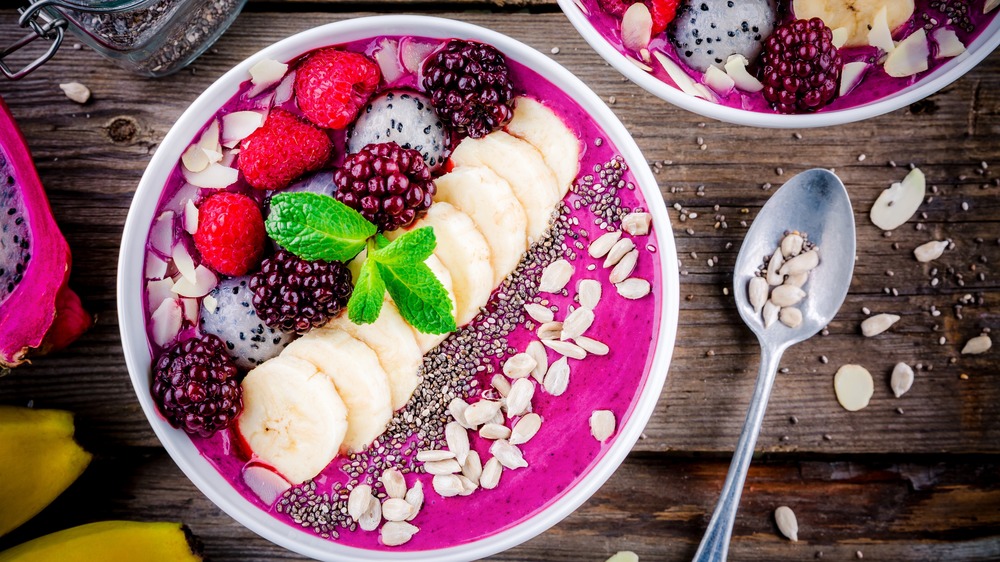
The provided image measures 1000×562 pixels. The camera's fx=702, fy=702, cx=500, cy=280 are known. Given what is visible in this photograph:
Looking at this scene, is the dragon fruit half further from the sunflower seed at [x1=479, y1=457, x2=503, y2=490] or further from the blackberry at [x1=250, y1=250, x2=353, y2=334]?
the sunflower seed at [x1=479, y1=457, x2=503, y2=490]

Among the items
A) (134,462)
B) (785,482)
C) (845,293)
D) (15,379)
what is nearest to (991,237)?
(845,293)

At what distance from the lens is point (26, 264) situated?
4.54 feet

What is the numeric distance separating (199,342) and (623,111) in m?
1.00

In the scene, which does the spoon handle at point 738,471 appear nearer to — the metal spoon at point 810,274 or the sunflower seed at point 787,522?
the metal spoon at point 810,274

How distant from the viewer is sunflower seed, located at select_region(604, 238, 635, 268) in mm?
1361

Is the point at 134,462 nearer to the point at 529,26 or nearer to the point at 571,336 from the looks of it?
the point at 571,336

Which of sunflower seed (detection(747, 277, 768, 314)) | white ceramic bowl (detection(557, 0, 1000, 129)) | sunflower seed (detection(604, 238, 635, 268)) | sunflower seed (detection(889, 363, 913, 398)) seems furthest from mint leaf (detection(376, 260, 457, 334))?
sunflower seed (detection(889, 363, 913, 398))

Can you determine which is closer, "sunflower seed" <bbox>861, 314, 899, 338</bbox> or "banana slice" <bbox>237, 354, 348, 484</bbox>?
"banana slice" <bbox>237, 354, 348, 484</bbox>

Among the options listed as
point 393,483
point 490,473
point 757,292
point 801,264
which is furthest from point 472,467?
point 801,264

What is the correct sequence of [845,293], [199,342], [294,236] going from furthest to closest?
1. [845,293]
2. [199,342]
3. [294,236]

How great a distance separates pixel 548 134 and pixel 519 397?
51 cm

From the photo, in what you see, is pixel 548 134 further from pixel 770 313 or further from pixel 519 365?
pixel 770 313

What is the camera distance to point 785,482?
163 cm

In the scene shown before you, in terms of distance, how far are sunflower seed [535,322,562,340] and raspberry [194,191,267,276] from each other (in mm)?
563
